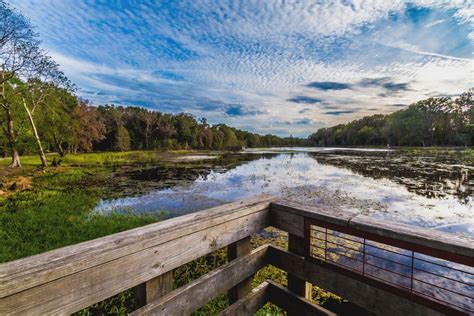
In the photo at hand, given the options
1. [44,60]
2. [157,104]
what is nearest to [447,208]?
[44,60]

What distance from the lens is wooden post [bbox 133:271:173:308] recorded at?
5.05 ft

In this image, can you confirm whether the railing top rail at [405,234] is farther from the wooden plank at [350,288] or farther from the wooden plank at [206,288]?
the wooden plank at [206,288]

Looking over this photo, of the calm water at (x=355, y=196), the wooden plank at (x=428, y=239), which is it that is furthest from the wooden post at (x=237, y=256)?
the calm water at (x=355, y=196)

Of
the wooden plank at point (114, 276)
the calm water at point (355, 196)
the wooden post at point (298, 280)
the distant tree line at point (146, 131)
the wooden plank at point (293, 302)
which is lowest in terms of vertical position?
the calm water at point (355, 196)

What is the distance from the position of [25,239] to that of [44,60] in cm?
2445

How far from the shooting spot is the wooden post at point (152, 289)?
1.54 metres

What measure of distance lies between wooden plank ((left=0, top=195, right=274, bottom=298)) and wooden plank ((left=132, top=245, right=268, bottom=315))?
15.9 inches

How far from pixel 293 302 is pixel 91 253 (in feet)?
6.13

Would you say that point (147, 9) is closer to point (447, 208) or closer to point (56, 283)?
point (56, 283)

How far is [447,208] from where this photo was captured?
9750 millimetres

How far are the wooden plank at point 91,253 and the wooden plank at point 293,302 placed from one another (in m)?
0.98

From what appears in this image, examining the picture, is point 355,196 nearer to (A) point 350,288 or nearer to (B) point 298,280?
(B) point 298,280

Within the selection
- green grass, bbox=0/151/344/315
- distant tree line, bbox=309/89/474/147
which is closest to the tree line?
green grass, bbox=0/151/344/315

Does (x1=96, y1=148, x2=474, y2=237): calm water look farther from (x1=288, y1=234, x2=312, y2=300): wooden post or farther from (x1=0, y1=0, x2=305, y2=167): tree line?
(x1=0, y1=0, x2=305, y2=167): tree line
